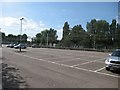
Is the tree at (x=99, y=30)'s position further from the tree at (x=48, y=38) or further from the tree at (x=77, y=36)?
the tree at (x=48, y=38)

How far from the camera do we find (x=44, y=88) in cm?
878

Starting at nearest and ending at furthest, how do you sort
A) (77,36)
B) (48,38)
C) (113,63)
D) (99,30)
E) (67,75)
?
1. (67,75)
2. (113,63)
3. (77,36)
4. (99,30)
5. (48,38)

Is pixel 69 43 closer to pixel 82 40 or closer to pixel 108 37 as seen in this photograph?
pixel 82 40

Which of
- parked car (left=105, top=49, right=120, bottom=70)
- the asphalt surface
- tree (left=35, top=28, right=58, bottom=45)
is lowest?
the asphalt surface

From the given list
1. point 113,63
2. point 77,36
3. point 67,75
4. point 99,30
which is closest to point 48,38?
point 77,36

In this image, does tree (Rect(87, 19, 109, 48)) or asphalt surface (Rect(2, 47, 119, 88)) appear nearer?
asphalt surface (Rect(2, 47, 119, 88))

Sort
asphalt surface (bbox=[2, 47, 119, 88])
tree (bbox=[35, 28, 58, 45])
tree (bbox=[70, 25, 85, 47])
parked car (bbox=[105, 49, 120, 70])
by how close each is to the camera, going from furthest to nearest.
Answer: tree (bbox=[35, 28, 58, 45]) < tree (bbox=[70, 25, 85, 47]) < parked car (bbox=[105, 49, 120, 70]) < asphalt surface (bbox=[2, 47, 119, 88])

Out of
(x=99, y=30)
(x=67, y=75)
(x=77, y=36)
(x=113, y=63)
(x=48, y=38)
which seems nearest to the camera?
(x=67, y=75)

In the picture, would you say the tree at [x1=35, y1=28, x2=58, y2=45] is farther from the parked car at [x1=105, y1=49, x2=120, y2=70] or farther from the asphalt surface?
the parked car at [x1=105, y1=49, x2=120, y2=70]

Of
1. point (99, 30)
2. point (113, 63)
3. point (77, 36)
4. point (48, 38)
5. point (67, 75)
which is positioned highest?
point (99, 30)

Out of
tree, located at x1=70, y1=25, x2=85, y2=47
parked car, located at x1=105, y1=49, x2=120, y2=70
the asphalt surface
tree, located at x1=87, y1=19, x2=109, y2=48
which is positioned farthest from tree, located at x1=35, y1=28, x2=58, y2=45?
parked car, located at x1=105, y1=49, x2=120, y2=70

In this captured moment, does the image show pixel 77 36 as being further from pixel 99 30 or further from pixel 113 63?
pixel 113 63

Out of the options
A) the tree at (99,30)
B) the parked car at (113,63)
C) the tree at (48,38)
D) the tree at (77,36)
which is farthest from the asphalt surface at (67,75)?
the tree at (48,38)

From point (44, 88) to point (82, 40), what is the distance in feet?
283
